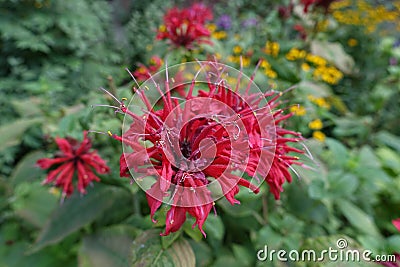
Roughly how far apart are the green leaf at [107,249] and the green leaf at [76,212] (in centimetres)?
6

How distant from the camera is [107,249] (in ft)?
2.98

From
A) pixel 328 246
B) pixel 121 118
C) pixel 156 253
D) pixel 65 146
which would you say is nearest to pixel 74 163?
pixel 65 146

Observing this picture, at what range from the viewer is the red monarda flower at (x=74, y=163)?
0.86 m

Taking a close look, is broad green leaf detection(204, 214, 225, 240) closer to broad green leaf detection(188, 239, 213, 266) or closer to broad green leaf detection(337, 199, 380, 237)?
broad green leaf detection(188, 239, 213, 266)

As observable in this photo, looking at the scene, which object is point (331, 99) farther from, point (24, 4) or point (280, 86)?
point (24, 4)

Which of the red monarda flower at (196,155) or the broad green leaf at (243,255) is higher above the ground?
the red monarda flower at (196,155)

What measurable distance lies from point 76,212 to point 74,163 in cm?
14

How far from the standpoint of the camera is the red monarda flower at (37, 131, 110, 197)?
0.86m

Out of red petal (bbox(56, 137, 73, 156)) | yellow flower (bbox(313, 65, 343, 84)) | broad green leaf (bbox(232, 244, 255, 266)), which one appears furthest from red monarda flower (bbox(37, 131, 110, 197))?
yellow flower (bbox(313, 65, 343, 84))

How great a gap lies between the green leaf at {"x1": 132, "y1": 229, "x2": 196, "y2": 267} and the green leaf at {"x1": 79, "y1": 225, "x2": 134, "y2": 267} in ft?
0.60

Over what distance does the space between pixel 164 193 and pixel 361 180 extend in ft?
2.72

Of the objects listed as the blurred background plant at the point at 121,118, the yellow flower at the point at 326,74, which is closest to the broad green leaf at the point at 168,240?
the blurred background plant at the point at 121,118

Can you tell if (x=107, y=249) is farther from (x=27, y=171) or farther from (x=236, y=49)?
(x=236, y=49)

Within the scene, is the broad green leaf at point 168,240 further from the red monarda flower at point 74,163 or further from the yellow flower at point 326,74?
the yellow flower at point 326,74
